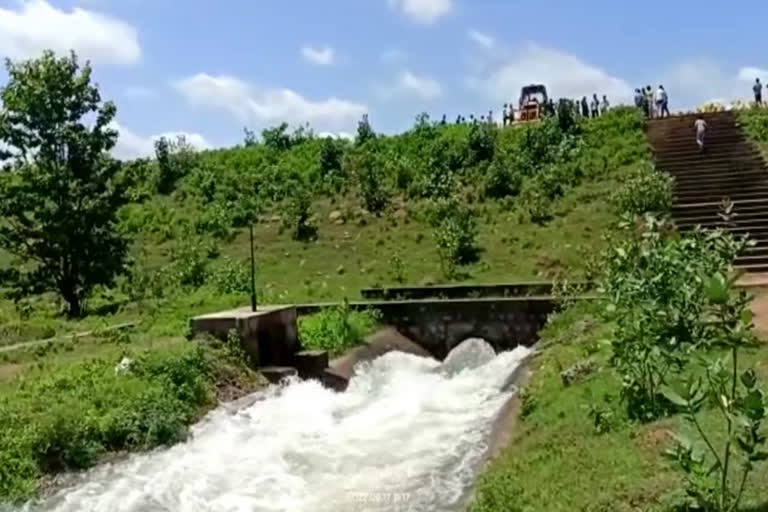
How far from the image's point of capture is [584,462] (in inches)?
301

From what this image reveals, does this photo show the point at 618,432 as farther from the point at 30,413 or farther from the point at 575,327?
the point at 575,327

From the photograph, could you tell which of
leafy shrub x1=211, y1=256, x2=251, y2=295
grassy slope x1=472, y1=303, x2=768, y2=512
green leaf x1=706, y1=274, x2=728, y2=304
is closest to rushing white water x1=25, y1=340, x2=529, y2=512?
grassy slope x1=472, y1=303, x2=768, y2=512

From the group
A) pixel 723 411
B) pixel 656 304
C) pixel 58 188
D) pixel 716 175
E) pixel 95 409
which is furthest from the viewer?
pixel 716 175

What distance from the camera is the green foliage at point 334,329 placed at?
56.4 feet

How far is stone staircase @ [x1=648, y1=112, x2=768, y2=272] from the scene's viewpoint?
2295 centimetres

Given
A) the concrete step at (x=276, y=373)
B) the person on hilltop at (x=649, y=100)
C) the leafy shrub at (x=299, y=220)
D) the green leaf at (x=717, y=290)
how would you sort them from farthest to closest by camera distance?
1. the person on hilltop at (x=649, y=100)
2. the leafy shrub at (x=299, y=220)
3. the concrete step at (x=276, y=373)
4. the green leaf at (x=717, y=290)

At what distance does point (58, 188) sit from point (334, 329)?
26.8 feet

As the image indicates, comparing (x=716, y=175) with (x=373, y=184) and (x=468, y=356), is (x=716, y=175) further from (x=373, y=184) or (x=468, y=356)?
(x=468, y=356)

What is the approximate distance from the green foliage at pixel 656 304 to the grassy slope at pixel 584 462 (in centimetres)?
35

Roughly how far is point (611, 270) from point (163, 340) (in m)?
8.55

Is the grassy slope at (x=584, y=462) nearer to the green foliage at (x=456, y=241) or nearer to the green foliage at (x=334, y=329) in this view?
the green foliage at (x=334, y=329)

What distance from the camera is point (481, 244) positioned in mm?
25125

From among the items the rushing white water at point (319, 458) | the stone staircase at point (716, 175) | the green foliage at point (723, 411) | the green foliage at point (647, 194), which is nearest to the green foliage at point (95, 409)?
the rushing white water at point (319, 458)

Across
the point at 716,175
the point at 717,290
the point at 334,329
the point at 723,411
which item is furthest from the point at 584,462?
the point at 716,175
